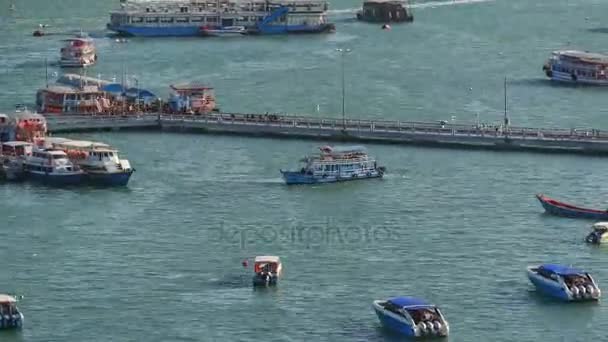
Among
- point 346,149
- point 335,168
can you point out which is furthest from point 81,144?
point 346,149

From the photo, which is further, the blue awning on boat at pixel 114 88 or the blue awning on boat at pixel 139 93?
the blue awning on boat at pixel 114 88

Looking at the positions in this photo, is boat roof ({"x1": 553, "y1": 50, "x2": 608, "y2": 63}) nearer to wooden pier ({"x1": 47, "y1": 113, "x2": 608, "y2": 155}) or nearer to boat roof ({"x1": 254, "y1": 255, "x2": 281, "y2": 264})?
wooden pier ({"x1": 47, "y1": 113, "x2": 608, "y2": 155})

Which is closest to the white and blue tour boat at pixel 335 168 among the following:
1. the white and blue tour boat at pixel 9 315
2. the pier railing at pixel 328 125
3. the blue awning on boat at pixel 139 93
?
the pier railing at pixel 328 125

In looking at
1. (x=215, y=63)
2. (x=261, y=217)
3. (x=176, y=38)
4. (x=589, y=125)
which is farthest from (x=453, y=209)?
(x=176, y=38)

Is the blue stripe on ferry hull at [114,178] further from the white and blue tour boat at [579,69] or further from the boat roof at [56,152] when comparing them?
the white and blue tour boat at [579,69]

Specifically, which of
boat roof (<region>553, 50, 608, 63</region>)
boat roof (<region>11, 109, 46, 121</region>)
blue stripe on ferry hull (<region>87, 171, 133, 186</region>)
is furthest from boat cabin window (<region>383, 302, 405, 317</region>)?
boat roof (<region>553, 50, 608, 63</region>)

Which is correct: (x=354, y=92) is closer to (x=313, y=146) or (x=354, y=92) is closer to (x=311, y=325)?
(x=313, y=146)
